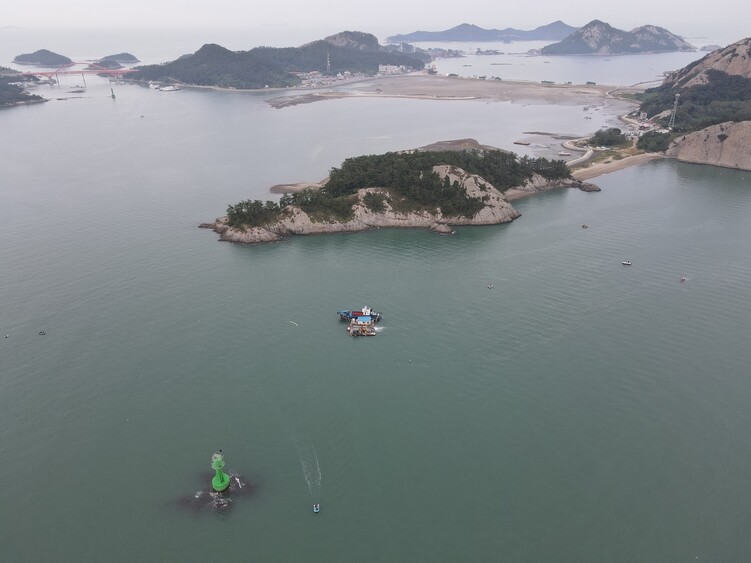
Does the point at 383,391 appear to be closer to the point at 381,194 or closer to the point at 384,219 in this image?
the point at 384,219

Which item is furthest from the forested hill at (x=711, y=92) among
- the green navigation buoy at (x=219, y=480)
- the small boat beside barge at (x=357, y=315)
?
the green navigation buoy at (x=219, y=480)

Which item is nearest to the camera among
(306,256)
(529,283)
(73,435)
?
(73,435)

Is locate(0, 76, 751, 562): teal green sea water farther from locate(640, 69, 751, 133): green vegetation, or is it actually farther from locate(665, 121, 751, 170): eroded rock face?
locate(640, 69, 751, 133): green vegetation

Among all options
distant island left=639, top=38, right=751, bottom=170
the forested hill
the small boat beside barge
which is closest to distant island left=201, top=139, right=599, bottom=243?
the small boat beside barge

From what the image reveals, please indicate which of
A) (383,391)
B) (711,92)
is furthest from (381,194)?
(711,92)

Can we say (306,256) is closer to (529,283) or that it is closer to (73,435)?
(529,283)

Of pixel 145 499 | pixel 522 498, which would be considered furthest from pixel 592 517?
pixel 145 499
